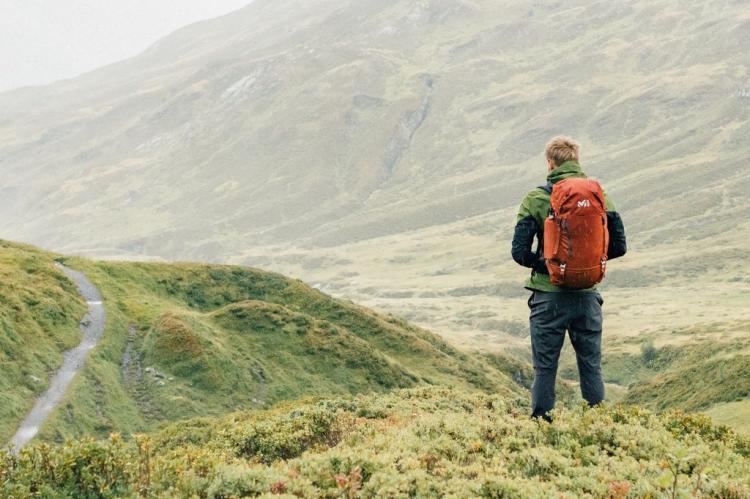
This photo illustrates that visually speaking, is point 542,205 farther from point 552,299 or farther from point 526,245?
point 552,299

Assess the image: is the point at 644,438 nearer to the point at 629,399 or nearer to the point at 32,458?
the point at 32,458

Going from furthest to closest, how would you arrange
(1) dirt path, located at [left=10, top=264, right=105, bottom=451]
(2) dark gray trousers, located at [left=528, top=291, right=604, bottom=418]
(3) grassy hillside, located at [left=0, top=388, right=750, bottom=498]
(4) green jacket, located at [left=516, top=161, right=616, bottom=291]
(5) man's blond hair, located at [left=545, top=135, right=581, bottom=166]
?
(1) dirt path, located at [left=10, top=264, right=105, bottom=451] → (5) man's blond hair, located at [left=545, top=135, right=581, bottom=166] → (4) green jacket, located at [left=516, top=161, right=616, bottom=291] → (2) dark gray trousers, located at [left=528, top=291, right=604, bottom=418] → (3) grassy hillside, located at [left=0, top=388, right=750, bottom=498]

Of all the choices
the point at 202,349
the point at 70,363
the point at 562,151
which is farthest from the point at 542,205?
the point at 202,349

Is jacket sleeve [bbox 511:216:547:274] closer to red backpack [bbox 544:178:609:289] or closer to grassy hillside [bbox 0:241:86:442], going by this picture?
red backpack [bbox 544:178:609:289]

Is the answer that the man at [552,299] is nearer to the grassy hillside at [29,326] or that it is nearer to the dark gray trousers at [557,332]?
the dark gray trousers at [557,332]

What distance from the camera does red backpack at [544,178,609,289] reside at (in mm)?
10672

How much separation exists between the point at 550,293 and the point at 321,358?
3592cm

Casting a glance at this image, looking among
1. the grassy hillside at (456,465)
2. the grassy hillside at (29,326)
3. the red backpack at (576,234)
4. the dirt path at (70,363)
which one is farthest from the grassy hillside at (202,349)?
the red backpack at (576,234)

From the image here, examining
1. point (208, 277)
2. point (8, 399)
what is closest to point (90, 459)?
point (8, 399)

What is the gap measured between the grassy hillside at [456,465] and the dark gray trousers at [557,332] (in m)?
0.57

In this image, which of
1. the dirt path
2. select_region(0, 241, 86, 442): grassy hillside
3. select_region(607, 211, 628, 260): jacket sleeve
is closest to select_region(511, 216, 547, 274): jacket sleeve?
select_region(607, 211, 628, 260): jacket sleeve

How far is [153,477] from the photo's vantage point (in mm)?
9195

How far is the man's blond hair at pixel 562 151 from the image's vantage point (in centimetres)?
1171

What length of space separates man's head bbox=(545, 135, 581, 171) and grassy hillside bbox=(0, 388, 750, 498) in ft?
14.1
